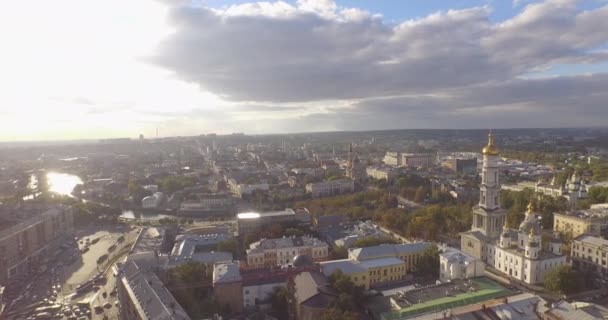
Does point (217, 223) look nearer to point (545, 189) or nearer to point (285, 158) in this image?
point (545, 189)

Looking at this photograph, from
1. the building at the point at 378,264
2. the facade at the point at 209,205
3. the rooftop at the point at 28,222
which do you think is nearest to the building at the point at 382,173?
the facade at the point at 209,205

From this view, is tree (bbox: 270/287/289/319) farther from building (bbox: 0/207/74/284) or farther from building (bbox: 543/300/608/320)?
building (bbox: 0/207/74/284)

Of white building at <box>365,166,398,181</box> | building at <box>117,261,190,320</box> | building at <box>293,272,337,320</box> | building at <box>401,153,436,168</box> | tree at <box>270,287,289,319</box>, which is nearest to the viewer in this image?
building at <box>117,261,190,320</box>

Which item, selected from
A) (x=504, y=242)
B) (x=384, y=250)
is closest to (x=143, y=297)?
(x=384, y=250)

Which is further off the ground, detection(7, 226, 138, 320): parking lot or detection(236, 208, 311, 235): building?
detection(236, 208, 311, 235): building

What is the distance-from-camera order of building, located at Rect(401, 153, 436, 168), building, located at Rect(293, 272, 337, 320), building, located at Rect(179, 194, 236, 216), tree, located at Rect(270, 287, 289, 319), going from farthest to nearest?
building, located at Rect(401, 153, 436, 168)
building, located at Rect(179, 194, 236, 216)
tree, located at Rect(270, 287, 289, 319)
building, located at Rect(293, 272, 337, 320)

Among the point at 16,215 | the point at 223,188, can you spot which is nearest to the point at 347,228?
the point at 16,215

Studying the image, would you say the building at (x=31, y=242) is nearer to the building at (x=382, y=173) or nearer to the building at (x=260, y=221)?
the building at (x=260, y=221)

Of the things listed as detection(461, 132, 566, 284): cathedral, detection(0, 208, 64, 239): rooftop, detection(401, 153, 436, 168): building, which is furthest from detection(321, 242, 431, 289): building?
detection(401, 153, 436, 168): building
